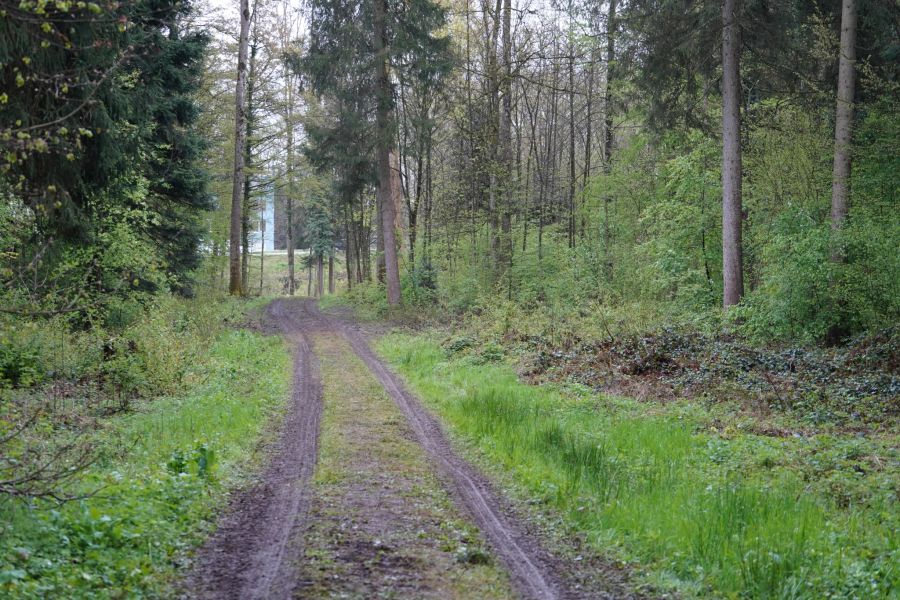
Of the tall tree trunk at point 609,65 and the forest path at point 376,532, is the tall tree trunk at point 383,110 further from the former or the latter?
the forest path at point 376,532

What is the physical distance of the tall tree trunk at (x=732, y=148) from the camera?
15586mm

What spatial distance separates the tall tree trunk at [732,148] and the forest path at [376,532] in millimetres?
10379

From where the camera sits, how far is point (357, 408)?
1138 centimetres

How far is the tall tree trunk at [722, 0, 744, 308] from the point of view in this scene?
614 inches

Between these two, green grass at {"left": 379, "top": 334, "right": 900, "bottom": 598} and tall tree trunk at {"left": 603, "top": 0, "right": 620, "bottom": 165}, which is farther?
tall tree trunk at {"left": 603, "top": 0, "right": 620, "bottom": 165}

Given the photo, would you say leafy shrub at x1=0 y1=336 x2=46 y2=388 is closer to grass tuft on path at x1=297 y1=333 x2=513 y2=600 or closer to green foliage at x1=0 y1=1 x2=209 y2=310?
green foliage at x1=0 y1=1 x2=209 y2=310

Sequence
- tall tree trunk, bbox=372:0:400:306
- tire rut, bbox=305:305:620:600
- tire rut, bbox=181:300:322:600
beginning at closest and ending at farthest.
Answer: tire rut, bbox=181:300:322:600 < tire rut, bbox=305:305:620:600 < tall tree trunk, bbox=372:0:400:306

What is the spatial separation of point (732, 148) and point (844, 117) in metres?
2.42

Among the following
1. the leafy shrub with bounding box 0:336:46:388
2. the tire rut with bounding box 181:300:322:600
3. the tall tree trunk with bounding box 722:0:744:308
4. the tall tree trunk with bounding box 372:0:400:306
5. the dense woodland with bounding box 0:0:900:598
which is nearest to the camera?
the tire rut with bounding box 181:300:322:600

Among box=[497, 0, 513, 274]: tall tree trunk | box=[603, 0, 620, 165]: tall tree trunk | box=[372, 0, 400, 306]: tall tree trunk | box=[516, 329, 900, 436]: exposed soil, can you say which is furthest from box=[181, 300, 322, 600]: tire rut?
box=[497, 0, 513, 274]: tall tree trunk

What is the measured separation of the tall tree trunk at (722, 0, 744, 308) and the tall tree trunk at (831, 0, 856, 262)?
7.16ft

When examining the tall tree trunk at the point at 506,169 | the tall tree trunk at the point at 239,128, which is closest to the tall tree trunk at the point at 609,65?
the tall tree trunk at the point at 506,169

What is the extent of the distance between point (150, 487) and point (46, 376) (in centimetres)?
609

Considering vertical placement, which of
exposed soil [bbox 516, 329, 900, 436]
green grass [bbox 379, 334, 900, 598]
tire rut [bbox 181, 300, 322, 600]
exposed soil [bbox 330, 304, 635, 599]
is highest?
exposed soil [bbox 516, 329, 900, 436]
